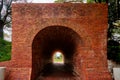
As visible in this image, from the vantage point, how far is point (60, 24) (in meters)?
12.3

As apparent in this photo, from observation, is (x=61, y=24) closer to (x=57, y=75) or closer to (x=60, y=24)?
(x=60, y=24)

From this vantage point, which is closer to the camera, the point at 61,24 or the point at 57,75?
the point at 61,24

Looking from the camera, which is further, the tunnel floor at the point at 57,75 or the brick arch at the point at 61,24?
the tunnel floor at the point at 57,75

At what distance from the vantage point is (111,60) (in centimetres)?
1541

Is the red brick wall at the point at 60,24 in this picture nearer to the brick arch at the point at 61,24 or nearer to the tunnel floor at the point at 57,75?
the brick arch at the point at 61,24

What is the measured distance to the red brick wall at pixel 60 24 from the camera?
12289 mm

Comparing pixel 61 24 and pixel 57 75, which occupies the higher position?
pixel 61 24

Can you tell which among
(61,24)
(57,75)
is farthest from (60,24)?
(57,75)

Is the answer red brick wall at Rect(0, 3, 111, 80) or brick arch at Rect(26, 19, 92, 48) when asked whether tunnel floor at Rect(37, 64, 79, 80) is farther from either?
brick arch at Rect(26, 19, 92, 48)

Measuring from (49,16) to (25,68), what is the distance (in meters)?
2.52

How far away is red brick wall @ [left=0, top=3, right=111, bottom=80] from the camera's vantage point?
12289 millimetres

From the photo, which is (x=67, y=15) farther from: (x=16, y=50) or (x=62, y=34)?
(x=16, y=50)

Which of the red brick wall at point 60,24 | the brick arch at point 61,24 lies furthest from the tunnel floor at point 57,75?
the brick arch at point 61,24

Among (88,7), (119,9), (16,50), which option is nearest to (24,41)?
(16,50)
